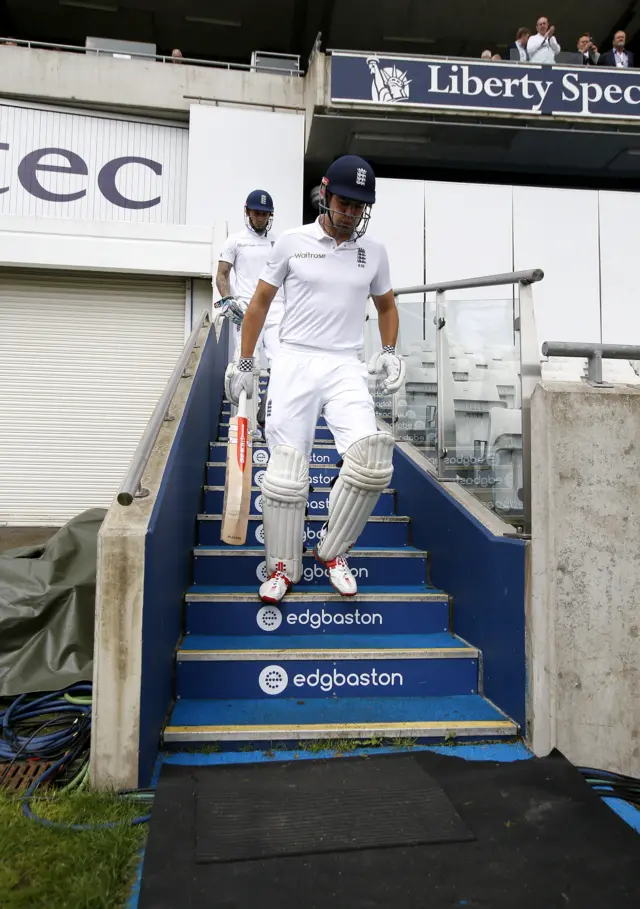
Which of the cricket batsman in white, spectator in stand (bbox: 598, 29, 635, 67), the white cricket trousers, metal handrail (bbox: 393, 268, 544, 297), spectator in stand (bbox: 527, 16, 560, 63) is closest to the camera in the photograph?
metal handrail (bbox: 393, 268, 544, 297)

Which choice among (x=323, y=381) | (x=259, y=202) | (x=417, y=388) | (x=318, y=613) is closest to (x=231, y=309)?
(x=259, y=202)

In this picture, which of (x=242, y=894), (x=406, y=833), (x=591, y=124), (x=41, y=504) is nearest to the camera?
(x=242, y=894)

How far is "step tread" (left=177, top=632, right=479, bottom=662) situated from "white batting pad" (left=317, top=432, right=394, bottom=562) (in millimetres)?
572

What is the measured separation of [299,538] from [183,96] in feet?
31.1

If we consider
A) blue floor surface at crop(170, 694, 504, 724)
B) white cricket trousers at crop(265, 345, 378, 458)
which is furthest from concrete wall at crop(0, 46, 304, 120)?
blue floor surface at crop(170, 694, 504, 724)

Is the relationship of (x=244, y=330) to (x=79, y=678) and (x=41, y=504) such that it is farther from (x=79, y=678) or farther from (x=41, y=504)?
(x=41, y=504)

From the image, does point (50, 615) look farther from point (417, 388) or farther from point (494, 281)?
point (494, 281)

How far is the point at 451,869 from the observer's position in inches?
74.5

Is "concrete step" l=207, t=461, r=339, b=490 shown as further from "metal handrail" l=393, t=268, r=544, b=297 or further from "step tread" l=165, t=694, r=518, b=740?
"step tread" l=165, t=694, r=518, b=740

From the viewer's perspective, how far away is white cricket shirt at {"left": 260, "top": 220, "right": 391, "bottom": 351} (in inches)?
136

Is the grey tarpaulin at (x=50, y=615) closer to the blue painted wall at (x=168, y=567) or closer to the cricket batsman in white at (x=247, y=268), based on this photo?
the blue painted wall at (x=168, y=567)

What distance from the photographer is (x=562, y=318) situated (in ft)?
34.4

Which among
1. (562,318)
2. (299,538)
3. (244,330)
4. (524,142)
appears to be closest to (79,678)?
(299,538)

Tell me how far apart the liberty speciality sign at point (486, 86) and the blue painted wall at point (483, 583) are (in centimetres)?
786
